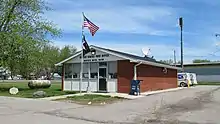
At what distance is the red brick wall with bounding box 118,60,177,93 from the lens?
78.7ft

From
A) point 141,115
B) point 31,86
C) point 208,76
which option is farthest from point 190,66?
point 141,115

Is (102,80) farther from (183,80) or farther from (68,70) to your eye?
(183,80)

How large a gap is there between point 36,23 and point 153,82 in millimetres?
12198

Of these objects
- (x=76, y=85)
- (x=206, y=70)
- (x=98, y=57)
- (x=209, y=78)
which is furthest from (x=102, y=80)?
(x=206, y=70)

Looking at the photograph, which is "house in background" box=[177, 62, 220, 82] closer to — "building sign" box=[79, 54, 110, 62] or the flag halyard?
"building sign" box=[79, 54, 110, 62]

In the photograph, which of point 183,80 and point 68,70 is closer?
point 68,70

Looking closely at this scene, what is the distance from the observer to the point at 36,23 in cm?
2903

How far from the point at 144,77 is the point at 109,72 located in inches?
121

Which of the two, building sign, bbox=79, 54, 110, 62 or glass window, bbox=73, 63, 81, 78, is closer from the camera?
building sign, bbox=79, 54, 110, 62

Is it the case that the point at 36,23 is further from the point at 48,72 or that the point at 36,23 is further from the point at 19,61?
the point at 48,72

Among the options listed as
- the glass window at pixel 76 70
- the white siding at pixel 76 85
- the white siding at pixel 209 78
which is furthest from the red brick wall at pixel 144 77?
the white siding at pixel 209 78

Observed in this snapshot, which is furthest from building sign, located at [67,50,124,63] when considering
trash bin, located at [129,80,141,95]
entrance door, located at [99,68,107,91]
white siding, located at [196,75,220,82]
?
white siding, located at [196,75,220,82]

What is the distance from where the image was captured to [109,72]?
24875 mm

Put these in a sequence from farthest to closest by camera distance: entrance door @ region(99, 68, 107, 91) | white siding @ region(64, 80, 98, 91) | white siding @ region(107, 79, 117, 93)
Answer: white siding @ region(64, 80, 98, 91), entrance door @ region(99, 68, 107, 91), white siding @ region(107, 79, 117, 93)
